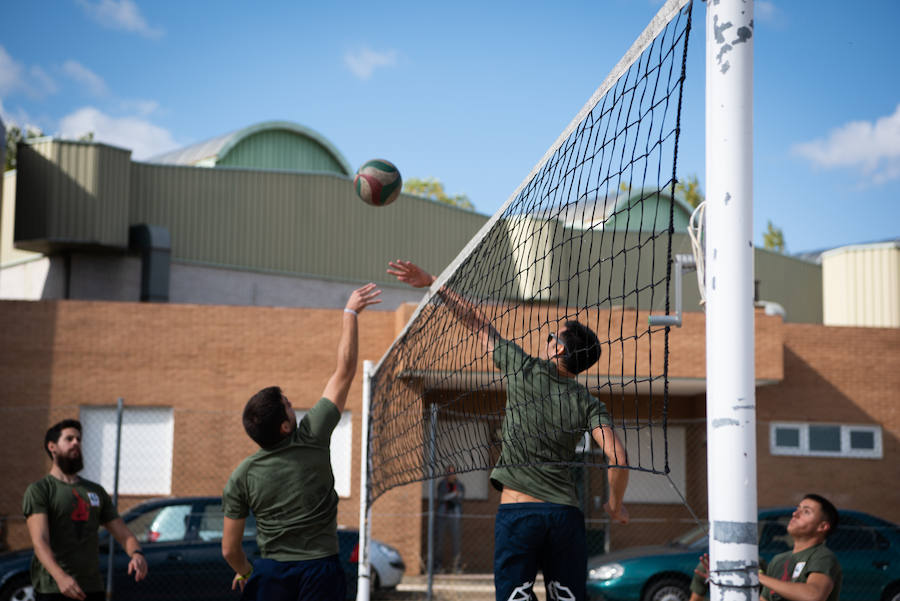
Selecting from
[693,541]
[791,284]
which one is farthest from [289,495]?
[791,284]

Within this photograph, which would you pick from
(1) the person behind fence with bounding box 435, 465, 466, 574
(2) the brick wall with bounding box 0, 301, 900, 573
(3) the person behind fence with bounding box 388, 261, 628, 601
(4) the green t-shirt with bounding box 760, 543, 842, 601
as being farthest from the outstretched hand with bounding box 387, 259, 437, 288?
(1) the person behind fence with bounding box 435, 465, 466, 574

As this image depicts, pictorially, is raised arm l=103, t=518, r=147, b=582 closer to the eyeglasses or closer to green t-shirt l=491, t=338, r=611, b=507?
green t-shirt l=491, t=338, r=611, b=507

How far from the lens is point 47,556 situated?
597 centimetres

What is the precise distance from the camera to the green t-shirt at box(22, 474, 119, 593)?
6164 mm

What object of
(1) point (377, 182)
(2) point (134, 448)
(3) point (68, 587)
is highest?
(1) point (377, 182)

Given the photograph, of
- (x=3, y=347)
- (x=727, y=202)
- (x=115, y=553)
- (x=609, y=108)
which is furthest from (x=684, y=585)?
(x=3, y=347)

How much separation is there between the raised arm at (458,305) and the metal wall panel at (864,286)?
22.0 m

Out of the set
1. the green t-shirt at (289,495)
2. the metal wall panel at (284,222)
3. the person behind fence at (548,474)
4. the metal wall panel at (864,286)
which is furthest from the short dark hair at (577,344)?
the metal wall panel at (864,286)

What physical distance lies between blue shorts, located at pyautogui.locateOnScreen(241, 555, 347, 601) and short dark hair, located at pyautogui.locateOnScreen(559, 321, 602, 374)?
5.40 ft

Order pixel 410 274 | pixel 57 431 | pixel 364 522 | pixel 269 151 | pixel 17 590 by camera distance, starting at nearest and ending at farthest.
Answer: pixel 410 274 → pixel 57 431 → pixel 364 522 → pixel 17 590 → pixel 269 151

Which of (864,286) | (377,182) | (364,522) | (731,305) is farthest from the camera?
(864,286)

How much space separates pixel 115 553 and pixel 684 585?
22.0ft

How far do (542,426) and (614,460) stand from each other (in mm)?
562

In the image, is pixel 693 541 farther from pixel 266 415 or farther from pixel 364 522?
pixel 266 415
